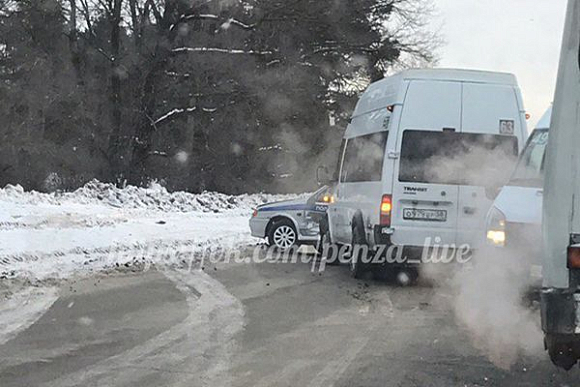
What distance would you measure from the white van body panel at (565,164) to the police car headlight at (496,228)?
214cm

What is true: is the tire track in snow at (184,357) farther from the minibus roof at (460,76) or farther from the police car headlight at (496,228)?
the minibus roof at (460,76)

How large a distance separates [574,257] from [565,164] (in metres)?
0.59

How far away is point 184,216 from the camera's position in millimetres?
26531

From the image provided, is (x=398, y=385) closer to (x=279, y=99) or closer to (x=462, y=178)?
(x=462, y=178)

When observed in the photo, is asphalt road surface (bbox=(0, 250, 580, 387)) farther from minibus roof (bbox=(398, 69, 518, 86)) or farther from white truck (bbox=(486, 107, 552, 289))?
minibus roof (bbox=(398, 69, 518, 86))

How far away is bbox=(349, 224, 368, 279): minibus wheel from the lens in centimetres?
1249

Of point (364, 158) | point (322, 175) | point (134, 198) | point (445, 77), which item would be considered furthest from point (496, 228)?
point (134, 198)

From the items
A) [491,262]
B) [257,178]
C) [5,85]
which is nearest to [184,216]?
[5,85]

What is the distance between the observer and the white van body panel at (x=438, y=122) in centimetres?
1166

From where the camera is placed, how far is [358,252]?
12.7 metres

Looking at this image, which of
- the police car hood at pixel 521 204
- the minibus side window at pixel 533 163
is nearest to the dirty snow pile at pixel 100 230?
the minibus side window at pixel 533 163

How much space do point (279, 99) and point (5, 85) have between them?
1081 cm

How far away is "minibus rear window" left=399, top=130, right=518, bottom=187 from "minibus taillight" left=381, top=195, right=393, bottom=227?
0.33 meters

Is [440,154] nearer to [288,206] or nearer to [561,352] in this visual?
[288,206]
